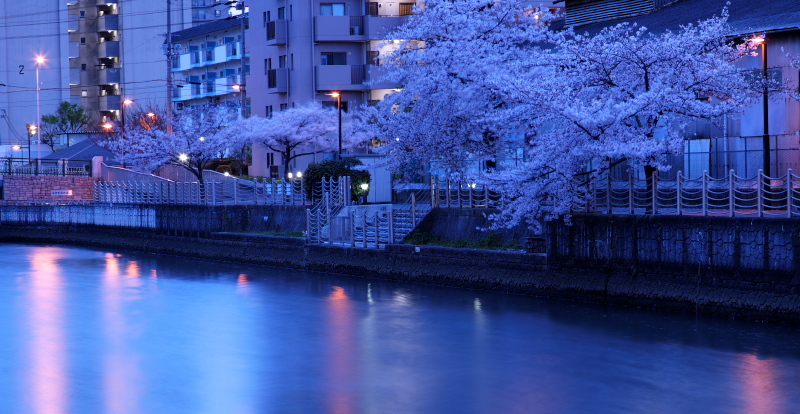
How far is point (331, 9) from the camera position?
51.0m

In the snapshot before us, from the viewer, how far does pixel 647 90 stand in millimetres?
22500

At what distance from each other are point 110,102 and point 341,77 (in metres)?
38.0

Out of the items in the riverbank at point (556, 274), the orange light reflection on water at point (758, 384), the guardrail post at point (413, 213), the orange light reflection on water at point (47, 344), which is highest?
the guardrail post at point (413, 213)

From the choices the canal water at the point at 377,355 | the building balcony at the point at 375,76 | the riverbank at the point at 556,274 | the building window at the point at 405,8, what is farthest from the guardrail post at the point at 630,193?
the building window at the point at 405,8

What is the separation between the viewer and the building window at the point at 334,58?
167ft

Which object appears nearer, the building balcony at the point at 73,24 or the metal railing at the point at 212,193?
the metal railing at the point at 212,193

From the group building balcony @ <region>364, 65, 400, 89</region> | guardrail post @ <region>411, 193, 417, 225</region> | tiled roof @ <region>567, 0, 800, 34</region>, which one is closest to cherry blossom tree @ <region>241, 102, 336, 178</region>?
building balcony @ <region>364, 65, 400, 89</region>

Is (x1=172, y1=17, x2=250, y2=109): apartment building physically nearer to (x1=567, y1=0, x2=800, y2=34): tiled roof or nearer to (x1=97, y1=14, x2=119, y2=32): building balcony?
(x1=97, y1=14, x2=119, y2=32): building balcony

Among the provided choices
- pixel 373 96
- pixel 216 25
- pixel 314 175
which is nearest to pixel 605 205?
pixel 314 175

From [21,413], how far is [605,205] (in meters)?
14.1

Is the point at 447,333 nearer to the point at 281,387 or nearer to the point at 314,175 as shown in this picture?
the point at 281,387

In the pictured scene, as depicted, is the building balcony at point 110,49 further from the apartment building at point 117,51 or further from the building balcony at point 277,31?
the building balcony at point 277,31

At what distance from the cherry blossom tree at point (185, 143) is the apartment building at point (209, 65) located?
29.9 feet

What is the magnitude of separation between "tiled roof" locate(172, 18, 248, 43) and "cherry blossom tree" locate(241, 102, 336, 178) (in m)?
17.2
